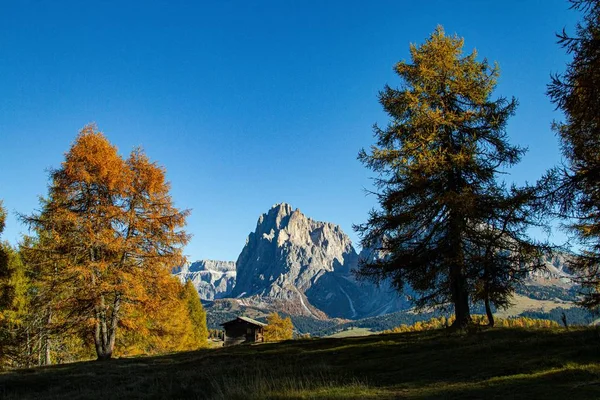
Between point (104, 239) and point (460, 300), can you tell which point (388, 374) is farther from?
point (104, 239)

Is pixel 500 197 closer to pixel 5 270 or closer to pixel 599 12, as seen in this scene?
pixel 599 12

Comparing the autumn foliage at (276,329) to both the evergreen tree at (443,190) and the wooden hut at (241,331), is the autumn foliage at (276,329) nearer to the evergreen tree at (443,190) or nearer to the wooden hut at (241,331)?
the wooden hut at (241,331)

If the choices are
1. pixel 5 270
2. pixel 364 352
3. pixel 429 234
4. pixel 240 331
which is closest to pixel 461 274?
pixel 429 234

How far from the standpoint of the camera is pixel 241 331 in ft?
186

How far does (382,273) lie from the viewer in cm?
1662

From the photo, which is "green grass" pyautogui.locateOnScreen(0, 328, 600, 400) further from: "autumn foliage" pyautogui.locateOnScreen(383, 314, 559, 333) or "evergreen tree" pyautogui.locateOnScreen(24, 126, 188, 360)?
"evergreen tree" pyautogui.locateOnScreen(24, 126, 188, 360)

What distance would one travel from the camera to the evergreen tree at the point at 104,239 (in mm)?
18328

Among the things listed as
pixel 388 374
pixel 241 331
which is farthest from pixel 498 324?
pixel 241 331

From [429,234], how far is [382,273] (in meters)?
2.48

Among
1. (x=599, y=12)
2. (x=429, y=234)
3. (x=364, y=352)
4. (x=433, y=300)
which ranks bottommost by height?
(x=364, y=352)

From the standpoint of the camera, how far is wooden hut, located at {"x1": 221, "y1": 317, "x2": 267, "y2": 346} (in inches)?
2206

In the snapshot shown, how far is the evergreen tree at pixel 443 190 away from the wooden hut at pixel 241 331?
42826mm

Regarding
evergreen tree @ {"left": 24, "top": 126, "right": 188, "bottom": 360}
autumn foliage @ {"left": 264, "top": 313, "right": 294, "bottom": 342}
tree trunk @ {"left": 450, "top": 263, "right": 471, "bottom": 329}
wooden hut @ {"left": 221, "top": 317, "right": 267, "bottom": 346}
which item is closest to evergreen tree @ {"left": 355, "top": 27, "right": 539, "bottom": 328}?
tree trunk @ {"left": 450, "top": 263, "right": 471, "bottom": 329}

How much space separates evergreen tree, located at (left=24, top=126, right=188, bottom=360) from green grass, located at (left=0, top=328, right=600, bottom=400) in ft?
12.0
